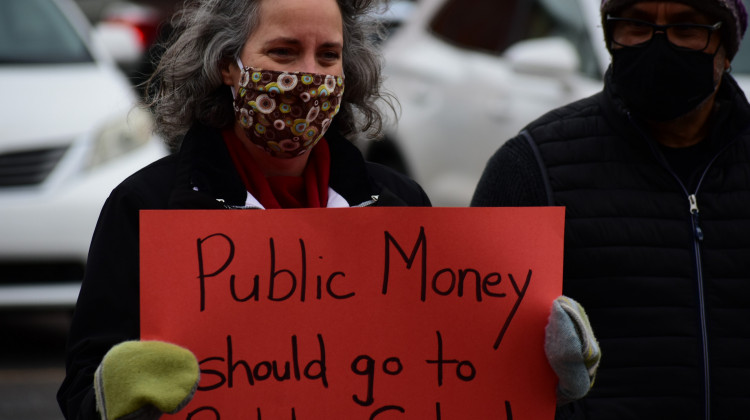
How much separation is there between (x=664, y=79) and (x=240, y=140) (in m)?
0.95

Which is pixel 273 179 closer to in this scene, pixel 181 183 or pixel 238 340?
pixel 181 183

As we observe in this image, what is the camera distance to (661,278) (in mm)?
2811

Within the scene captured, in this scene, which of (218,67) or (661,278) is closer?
(218,67)

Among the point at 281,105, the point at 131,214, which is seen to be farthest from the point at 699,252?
the point at 131,214

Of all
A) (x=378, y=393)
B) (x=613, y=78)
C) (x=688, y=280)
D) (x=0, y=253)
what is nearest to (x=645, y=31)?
(x=613, y=78)

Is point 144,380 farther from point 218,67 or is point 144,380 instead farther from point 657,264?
point 657,264

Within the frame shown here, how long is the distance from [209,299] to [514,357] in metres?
0.57

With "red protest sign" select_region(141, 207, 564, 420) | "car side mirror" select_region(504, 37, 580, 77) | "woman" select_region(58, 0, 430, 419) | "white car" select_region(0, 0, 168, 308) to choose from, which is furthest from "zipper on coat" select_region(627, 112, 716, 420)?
"white car" select_region(0, 0, 168, 308)

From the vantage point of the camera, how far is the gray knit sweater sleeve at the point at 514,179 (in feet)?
9.64

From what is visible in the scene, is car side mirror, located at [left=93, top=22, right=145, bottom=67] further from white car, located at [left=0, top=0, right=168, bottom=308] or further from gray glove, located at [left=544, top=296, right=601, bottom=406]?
gray glove, located at [left=544, top=296, right=601, bottom=406]

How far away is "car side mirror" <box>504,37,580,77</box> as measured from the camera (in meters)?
6.03

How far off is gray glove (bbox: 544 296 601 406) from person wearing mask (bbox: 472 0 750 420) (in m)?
0.40

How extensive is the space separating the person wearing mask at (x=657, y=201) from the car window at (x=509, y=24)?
10.3 feet

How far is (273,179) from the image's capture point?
2.60 m
